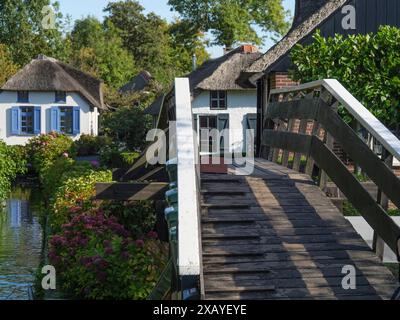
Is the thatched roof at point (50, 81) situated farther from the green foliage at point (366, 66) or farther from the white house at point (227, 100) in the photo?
the green foliage at point (366, 66)

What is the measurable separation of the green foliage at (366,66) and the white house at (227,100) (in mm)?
26371

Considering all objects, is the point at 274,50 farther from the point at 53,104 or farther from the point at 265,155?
the point at 53,104

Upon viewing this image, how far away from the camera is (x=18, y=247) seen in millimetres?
15641

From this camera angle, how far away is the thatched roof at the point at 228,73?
41500 millimetres

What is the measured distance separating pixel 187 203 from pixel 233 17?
56.4 meters

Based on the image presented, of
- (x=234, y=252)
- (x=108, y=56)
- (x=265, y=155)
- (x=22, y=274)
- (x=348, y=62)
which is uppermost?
(x=108, y=56)

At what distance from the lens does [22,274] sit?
12.8 meters

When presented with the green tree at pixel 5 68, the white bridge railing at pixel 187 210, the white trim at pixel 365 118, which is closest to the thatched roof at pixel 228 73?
the green tree at pixel 5 68

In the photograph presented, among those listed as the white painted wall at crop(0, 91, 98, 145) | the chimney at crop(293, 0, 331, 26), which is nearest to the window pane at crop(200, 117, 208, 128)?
the white painted wall at crop(0, 91, 98, 145)

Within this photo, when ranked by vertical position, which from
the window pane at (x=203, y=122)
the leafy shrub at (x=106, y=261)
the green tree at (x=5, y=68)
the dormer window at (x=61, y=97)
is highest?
the green tree at (x=5, y=68)

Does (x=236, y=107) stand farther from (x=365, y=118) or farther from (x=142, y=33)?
(x=142, y=33)

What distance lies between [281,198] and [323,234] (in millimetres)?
959
